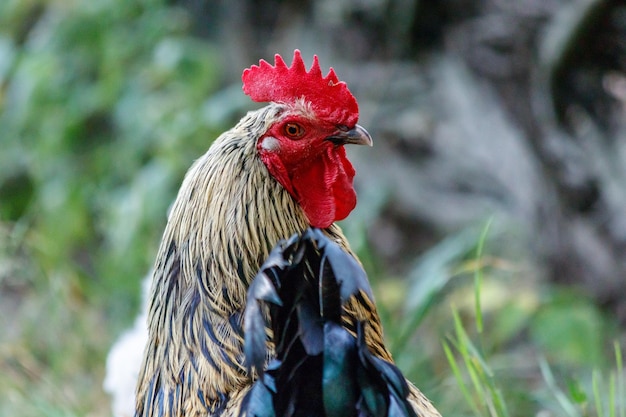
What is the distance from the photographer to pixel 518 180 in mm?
4762

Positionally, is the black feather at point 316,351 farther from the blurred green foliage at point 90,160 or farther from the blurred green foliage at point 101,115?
the blurred green foliage at point 101,115

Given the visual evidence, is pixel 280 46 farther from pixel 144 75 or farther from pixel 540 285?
pixel 540 285

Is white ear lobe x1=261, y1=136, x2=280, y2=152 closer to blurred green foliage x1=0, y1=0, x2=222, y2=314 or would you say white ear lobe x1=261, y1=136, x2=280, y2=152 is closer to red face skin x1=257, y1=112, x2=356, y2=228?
red face skin x1=257, y1=112, x2=356, y2=228

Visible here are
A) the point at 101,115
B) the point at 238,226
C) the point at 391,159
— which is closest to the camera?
the point at 238,226

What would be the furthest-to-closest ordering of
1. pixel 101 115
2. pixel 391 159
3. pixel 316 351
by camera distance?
pixel 391 159 < pixel 101 115 < pixel 316 351

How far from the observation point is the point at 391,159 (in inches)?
207

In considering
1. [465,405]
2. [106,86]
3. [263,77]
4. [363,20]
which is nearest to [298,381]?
[263,77]

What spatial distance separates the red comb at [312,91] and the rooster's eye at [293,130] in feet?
0.20

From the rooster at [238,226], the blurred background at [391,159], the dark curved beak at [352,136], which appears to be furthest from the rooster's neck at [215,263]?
the blurred background at [391,159]

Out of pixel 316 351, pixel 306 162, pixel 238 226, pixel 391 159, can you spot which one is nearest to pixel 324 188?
pixel 306 162

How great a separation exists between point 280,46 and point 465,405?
2.90m

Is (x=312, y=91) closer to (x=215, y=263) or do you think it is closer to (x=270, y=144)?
(x=270, y=144)

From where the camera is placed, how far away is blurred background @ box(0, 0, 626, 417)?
4.02 metres

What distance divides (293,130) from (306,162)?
9 centimetres
